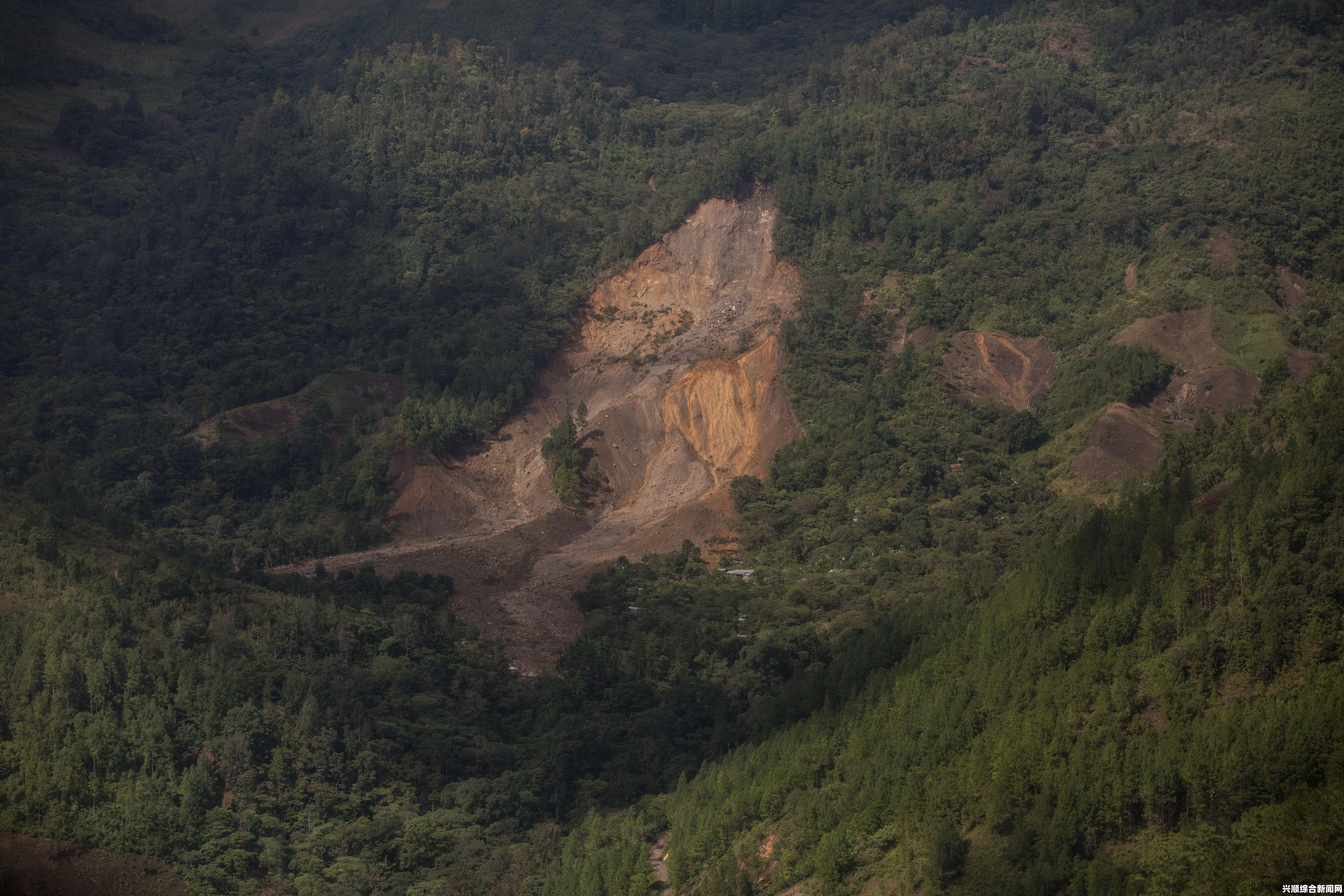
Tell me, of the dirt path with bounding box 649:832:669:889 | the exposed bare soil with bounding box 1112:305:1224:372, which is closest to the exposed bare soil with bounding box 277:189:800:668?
the dirt path with bounding box 649:832:669:889

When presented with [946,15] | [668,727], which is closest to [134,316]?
[668,727]

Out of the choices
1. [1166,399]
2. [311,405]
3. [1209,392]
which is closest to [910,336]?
[1166,399]

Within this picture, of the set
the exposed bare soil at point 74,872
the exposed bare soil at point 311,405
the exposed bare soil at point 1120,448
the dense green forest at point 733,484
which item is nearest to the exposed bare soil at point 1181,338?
the dense green forest at point 733,484

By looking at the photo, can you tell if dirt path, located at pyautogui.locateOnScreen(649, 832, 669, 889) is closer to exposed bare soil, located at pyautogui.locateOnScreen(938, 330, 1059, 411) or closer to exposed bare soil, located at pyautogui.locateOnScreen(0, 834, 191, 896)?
exposed bare soil, located at pyautogui.locateOnScreen(0, 834, 191, 896)

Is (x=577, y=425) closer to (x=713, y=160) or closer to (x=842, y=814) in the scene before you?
(x=713, y=160)

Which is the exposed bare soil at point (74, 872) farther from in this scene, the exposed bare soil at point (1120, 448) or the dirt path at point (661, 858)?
the exposed bare soil at point (1120, 448)

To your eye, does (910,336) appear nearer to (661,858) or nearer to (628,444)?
(628,444)
